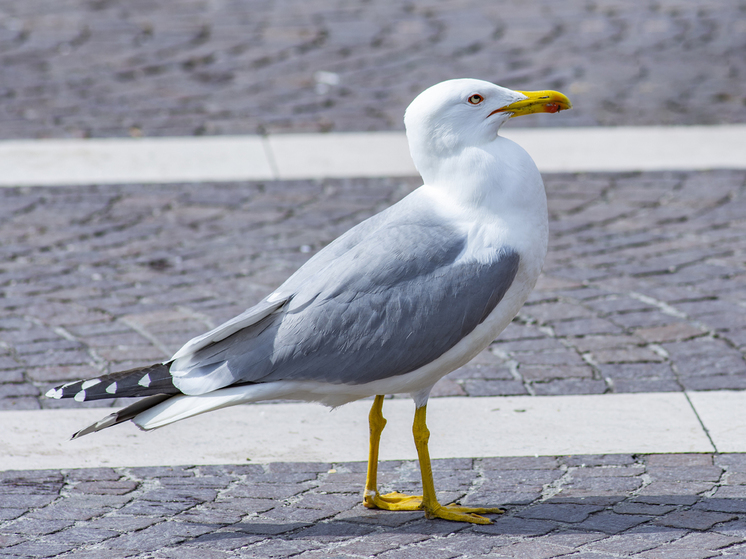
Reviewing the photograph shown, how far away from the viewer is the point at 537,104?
12.2 ft

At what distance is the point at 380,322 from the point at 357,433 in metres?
1.07

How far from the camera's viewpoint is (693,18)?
1074cm

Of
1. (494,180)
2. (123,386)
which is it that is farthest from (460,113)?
(123,386)

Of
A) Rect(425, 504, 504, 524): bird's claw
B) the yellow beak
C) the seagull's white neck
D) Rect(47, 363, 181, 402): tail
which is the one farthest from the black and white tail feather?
the yellow beak

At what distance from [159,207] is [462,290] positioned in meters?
4.08

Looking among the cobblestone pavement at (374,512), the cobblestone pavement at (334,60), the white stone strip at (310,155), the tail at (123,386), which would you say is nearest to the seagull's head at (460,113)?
the tail at (123,386)

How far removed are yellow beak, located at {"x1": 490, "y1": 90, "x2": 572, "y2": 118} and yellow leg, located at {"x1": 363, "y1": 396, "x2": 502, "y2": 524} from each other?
1.17m

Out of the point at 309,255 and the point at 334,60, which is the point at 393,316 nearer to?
the point at 309,255

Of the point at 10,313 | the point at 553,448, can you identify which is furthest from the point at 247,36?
the point at 553,448

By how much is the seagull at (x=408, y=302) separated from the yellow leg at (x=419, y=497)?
8 cm

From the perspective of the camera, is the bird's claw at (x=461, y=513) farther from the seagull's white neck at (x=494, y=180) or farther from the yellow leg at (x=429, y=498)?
the seagull's white neck at (x=494, y=180)

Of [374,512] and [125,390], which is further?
[374,512]

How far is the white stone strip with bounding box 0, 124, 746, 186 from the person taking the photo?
7.66 m

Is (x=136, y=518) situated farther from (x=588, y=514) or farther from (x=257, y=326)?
(x=588, y=514)
